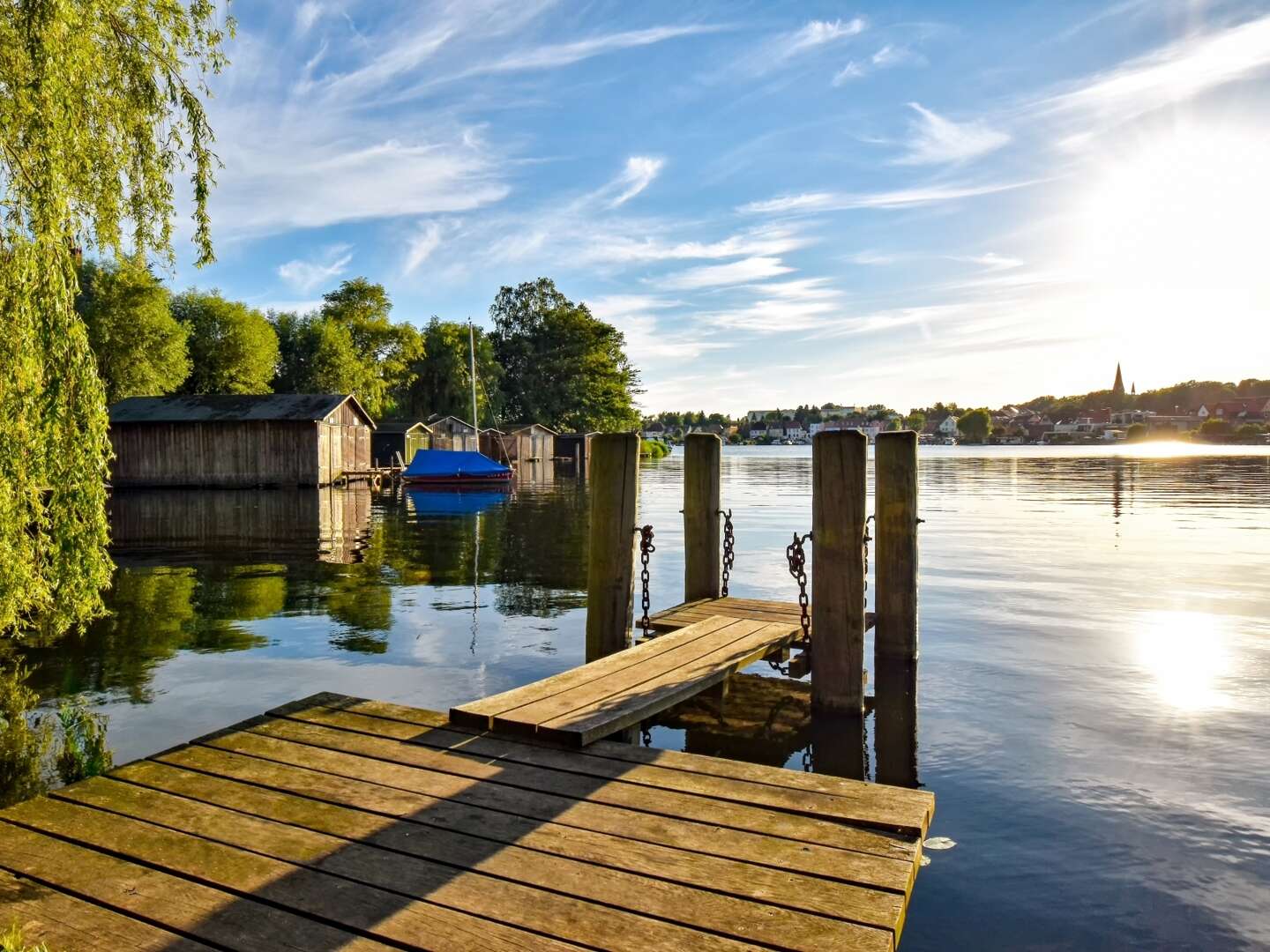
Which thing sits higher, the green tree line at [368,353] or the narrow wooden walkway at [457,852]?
the green tree line at [368,353]

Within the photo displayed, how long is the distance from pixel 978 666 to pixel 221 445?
44396mm

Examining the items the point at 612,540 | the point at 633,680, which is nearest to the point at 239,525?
the point at 612,540

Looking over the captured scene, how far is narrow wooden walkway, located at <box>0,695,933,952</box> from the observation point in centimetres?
409

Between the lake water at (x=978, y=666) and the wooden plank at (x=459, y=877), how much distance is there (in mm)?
2165

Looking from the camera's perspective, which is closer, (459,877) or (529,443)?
(459,877)

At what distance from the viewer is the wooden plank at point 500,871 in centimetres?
409

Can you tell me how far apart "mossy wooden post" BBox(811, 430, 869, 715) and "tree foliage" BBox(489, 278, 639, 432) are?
286 ft

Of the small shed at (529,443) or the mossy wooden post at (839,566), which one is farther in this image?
the small shed at (529,443)

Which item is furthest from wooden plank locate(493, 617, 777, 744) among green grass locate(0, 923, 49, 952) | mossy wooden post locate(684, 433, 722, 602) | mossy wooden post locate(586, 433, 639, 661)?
green grass locate(0, 923, 49, 952)

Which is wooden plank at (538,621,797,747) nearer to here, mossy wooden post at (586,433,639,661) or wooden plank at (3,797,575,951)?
mossy wooden post at (586,433,639,661)

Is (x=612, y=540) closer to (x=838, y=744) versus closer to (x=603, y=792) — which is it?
(x=838, y=744)

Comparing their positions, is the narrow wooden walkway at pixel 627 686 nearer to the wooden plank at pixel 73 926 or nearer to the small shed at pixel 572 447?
the wooden plank at pixel 73 926

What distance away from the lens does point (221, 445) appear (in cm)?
4794

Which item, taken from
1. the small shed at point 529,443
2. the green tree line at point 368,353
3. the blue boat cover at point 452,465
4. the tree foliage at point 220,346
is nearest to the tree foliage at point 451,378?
the green tree line at point 368,353
